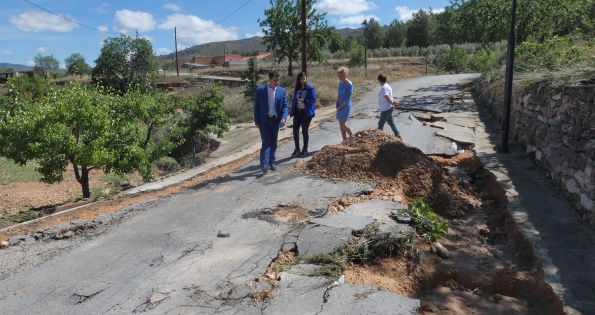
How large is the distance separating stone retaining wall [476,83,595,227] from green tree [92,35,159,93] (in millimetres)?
38156

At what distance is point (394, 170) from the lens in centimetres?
672

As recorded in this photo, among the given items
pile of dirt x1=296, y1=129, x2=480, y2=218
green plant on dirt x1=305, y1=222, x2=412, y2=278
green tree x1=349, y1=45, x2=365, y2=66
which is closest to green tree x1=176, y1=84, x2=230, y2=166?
pile of dirt x1=296, y1=129, x2=480, y2=218

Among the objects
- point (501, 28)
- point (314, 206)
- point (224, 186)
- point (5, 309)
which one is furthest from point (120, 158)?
point (501, 28)

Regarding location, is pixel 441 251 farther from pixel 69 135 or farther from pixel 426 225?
pixel 69 135

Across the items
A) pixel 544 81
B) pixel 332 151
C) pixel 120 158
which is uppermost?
pixel 544 81

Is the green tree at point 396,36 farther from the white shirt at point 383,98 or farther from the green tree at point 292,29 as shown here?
the white shirt at point 383,98

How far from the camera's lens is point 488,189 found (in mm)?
6926

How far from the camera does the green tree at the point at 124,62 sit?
139ft

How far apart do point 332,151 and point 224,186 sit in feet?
6.17

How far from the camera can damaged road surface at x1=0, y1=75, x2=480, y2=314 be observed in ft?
11.6

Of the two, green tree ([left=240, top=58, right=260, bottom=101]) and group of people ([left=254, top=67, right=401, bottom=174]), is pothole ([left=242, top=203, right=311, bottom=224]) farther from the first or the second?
green tree ([left=240, top=58, right=260, bottom=101])

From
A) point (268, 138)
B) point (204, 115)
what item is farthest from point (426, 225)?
point (204, 115)

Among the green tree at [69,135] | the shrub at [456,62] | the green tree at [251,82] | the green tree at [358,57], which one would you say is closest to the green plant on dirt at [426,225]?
the green tree at [69,135]

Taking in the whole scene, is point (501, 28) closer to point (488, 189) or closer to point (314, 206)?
point (488, 189)
